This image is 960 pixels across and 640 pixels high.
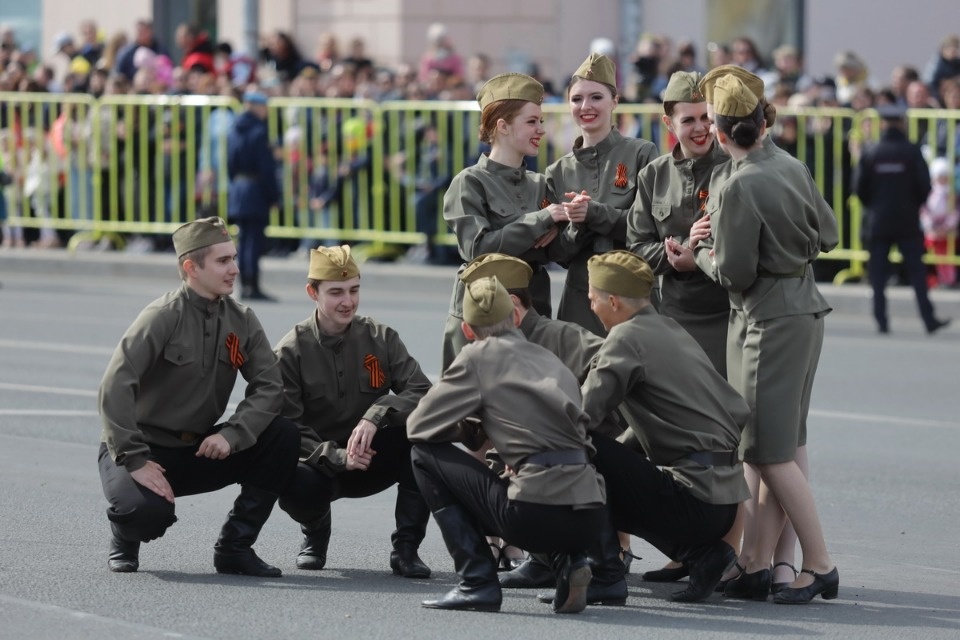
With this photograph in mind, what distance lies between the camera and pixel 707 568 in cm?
686

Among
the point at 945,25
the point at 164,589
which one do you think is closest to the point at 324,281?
the point at 164,589

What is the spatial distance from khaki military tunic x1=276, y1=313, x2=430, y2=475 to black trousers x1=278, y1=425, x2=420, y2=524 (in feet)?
0.42

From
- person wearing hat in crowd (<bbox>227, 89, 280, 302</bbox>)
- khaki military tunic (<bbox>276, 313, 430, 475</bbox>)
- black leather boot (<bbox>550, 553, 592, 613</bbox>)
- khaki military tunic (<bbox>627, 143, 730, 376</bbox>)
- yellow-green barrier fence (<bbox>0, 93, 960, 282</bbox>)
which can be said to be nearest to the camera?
black leather boot (<bbox>550, 553, 592, 613</bbox>)

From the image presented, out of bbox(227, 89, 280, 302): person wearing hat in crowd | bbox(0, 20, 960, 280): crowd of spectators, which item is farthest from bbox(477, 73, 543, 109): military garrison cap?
bbox(227, 89, 280, 302): person wearing hat in crowd

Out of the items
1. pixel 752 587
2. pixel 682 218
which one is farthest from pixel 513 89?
pixel 752 587

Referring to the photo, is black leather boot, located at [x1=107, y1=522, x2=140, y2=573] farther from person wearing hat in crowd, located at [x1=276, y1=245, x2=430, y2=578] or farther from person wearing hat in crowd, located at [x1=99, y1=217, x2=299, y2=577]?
person wearing hat in crowd, located at [x1=276, y1=245, x2=430, y2=578]

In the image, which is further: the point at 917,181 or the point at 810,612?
the point at 917,181

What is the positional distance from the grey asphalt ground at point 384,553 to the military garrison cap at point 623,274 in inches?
43.4

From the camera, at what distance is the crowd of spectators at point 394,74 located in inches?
693

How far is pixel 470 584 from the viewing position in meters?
6.71

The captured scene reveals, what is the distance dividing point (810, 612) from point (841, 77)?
12855 millimetres

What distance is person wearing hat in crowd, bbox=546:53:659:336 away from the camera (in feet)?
24.8

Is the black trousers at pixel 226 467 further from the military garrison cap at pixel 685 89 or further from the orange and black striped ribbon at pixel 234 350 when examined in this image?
the military garrison cap at pixel 685 89

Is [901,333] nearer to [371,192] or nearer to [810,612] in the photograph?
[371,192]
